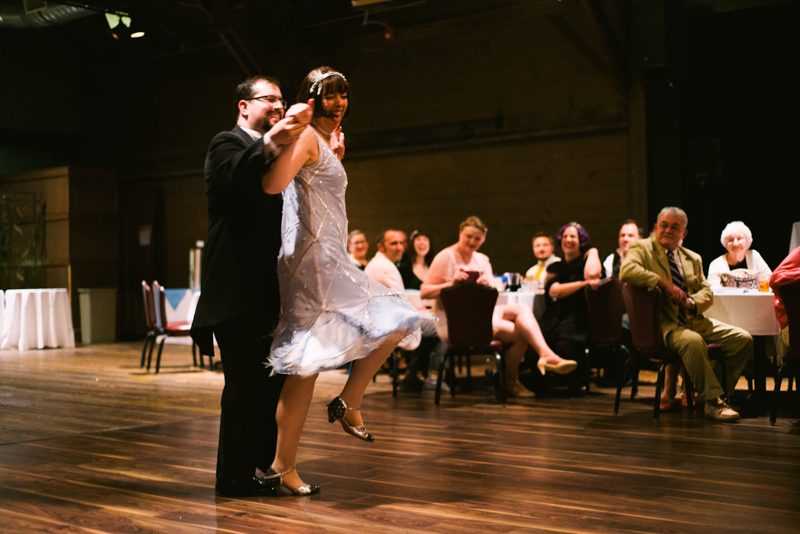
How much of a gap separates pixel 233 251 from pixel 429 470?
125 centimetres

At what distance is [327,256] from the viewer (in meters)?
2.66

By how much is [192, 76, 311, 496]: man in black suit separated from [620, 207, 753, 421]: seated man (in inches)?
103

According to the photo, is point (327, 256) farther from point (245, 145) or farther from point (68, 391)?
point (68, 391)

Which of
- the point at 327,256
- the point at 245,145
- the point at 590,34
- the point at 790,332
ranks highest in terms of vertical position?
the point at 590,34

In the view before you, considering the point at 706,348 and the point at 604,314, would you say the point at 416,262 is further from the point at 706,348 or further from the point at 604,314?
the point at 706,348

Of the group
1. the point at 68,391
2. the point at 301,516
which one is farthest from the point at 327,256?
the point at 68,391

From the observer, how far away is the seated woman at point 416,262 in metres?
7.17

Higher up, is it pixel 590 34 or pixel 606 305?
pixel 590 34

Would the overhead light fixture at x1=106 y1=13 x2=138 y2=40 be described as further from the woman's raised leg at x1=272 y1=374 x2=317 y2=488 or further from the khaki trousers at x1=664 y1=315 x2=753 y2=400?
the woman's raised leg at x1=272 y1=374 x2=317 y2=488

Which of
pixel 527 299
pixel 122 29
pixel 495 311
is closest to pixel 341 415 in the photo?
pixel 495 311

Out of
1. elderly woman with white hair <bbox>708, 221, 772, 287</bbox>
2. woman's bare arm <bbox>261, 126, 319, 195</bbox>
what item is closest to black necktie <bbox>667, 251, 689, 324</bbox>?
elderly woman with white hair <bbox>708, 221, 772, 287</bbox>

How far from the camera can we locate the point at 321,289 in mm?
2643

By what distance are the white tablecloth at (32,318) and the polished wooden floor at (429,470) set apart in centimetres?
477

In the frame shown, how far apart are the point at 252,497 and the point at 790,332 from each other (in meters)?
3.00
